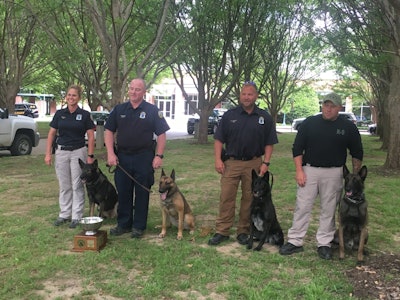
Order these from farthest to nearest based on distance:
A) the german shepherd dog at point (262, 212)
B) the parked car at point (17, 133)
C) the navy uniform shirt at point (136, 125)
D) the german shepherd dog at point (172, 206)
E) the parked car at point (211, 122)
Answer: the parked car at point (211, 122)
the parked car at point (17, 133)
the german shepherd dog at point (172, 206)
the navy uniform shirt at point (136, 125)
the german shepherd dog at point (262, 212)

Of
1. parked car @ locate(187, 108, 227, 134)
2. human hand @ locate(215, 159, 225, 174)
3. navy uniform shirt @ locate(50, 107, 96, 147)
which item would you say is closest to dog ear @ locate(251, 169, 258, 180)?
human hand @ locate(215, 159, 225, 174)

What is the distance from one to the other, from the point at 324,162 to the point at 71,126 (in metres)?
3.48

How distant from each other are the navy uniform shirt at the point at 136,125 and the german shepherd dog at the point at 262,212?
56.9 inches

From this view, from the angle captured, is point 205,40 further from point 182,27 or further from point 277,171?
point 277,171

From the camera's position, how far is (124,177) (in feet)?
18.1

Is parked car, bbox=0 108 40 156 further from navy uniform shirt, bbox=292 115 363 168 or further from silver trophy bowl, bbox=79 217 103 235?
navy uniform shirt, bbox=292 115 363 168

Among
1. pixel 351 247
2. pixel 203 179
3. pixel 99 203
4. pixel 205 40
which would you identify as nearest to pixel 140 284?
pixel 99 203

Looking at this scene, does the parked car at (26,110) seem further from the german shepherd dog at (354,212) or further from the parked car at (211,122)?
the german shepherd dog at (354,212)

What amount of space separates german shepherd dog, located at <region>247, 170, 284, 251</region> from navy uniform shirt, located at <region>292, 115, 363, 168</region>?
0.65m

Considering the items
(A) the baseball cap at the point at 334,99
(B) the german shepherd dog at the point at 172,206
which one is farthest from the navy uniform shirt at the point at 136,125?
(A) the baseball cap at the point at 334,99

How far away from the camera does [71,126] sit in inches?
226

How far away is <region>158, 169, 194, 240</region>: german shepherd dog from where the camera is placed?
5.45m

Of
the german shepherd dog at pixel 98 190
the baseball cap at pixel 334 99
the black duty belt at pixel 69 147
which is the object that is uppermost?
the baseball cap at pixel 334 99

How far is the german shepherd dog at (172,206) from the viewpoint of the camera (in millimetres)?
5445
